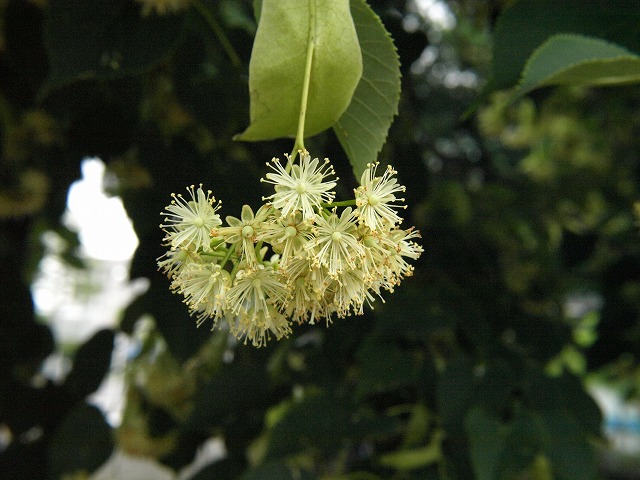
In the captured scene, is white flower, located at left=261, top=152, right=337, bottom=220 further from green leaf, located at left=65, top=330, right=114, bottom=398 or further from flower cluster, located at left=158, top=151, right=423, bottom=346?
green leaf, located at left=65, top=330, right=114, bottom=398

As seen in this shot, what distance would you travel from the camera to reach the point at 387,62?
0.58 m

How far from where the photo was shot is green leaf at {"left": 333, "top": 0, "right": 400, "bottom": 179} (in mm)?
581

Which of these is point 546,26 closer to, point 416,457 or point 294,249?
point 294,249

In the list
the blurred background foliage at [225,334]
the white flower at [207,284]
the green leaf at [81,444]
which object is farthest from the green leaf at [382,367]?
the white flower at [207,284]

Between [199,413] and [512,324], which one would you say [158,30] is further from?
[512,324]

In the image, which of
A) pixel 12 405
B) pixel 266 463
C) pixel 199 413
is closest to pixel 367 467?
pixel 266 463

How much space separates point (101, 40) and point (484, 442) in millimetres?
770

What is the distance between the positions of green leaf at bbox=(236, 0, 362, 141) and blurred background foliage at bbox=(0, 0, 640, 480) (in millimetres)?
218

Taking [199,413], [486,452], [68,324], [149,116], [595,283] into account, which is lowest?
[486,452]

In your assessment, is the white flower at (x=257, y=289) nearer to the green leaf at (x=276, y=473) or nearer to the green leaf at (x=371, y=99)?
the green leaf at (x=371, y=99)

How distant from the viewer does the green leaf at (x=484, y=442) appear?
0.93m

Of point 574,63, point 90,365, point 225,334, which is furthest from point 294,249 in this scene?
point 90,365

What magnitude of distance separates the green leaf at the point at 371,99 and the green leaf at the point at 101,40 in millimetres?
372

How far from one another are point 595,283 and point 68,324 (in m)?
8.10
